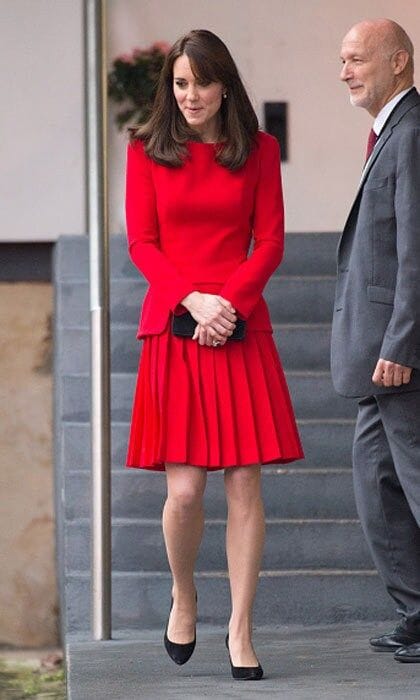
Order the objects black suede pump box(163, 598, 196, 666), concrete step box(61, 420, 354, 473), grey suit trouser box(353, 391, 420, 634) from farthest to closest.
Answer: concrete step box(61, 420, 354, 473) → grey suit trouser box(353, 391, 420, 634) → black suede pump box(163, 598, 196, 666)

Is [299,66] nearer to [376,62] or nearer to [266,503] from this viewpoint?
[266,503]

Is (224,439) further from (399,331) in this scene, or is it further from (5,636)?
(5,636)

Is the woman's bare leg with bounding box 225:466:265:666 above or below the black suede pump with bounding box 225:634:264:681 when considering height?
above

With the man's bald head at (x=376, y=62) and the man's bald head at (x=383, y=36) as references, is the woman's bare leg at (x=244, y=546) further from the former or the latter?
the man's bald head at (x=383, y=36)

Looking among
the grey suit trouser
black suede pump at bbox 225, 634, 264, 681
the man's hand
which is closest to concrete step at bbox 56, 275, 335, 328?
the grey suit trouser

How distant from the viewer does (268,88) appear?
7.12m

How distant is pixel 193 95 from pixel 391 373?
0.81 metres

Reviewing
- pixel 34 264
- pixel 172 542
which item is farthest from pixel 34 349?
pixel 172 542

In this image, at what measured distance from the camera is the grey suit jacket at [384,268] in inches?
147

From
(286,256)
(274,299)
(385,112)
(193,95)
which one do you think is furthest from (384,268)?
(286,256)

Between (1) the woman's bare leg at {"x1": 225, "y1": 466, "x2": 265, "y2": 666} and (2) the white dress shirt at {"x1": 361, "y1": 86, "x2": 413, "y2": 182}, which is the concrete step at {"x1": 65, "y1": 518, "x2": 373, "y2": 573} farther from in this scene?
(2) the white dress shirt at {"x1": 361, "y1": 86, "x2": 413, "y2": 182}

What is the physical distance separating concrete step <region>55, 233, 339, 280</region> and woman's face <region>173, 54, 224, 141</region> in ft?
8.15

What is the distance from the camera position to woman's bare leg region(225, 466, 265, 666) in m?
3.73

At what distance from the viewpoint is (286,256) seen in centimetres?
645
